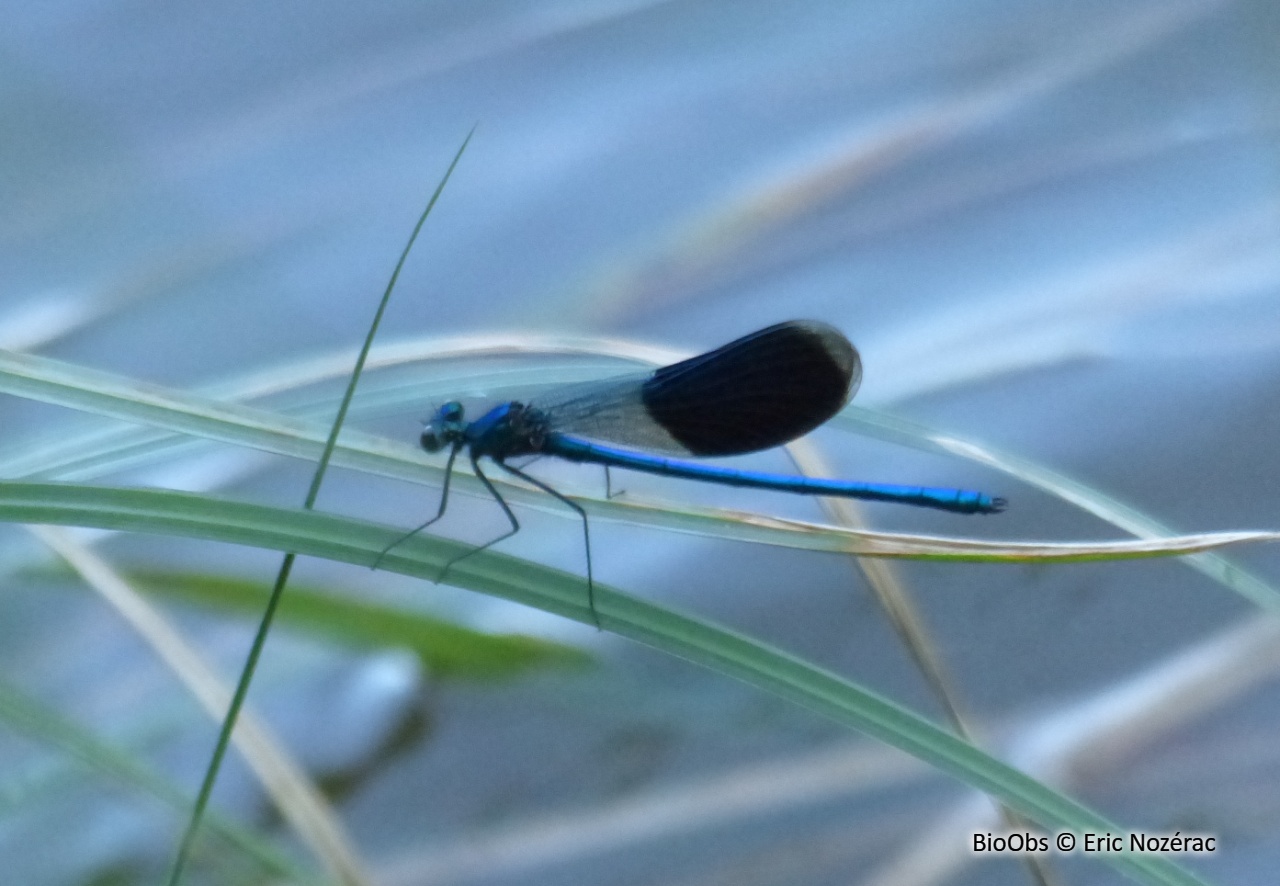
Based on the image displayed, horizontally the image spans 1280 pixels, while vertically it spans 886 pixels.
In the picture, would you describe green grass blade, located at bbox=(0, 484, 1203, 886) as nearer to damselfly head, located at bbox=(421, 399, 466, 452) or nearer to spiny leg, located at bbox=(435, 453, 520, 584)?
spiny leg, located at bbox=(435, 453, 520, 584)

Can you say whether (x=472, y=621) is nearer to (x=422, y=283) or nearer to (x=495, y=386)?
(x=495, y=386)

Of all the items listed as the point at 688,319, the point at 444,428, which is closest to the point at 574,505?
the point at 444,428

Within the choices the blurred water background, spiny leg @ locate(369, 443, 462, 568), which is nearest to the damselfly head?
spiny leg @ locate(369, 443, 462, 568)

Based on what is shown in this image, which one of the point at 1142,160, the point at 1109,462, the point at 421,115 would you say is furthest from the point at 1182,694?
the point at 421,115

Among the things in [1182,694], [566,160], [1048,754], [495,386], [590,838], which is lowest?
[590,838]

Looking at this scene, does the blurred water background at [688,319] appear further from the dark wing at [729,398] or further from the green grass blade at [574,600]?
the green grass blade at [574,600]

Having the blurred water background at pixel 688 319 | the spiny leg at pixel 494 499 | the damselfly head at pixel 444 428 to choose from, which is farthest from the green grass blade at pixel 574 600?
the blurred water background at pixel 688 319

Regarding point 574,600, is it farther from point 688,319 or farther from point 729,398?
point 688,319
